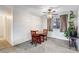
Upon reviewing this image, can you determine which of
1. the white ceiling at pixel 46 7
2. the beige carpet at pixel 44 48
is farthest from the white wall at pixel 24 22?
the beige carpet at pixel 44 48

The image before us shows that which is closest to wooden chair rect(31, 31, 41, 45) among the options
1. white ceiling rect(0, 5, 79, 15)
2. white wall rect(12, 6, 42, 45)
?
white wall rect(12, 6, 42, 45)

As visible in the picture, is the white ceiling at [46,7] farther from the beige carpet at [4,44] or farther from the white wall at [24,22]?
the beige carpet at [4,44]

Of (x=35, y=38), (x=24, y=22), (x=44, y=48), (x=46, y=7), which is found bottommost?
(x=44, y=48)

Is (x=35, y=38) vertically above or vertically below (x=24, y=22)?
below

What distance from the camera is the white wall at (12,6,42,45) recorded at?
72.4 inches

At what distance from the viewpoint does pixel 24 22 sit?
1.88m

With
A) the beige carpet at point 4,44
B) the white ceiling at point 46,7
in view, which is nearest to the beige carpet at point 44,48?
the beige carpet at point 4,44

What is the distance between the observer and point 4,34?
6.17ft

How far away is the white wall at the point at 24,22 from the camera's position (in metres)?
1.84

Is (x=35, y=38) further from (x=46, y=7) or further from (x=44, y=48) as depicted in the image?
(x=46, y=7)

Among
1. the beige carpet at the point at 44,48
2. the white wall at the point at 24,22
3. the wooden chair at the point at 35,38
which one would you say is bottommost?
the beige carpet at the point at 44,48

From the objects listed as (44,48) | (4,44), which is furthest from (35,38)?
(4,44)

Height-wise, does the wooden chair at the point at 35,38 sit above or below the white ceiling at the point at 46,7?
below
